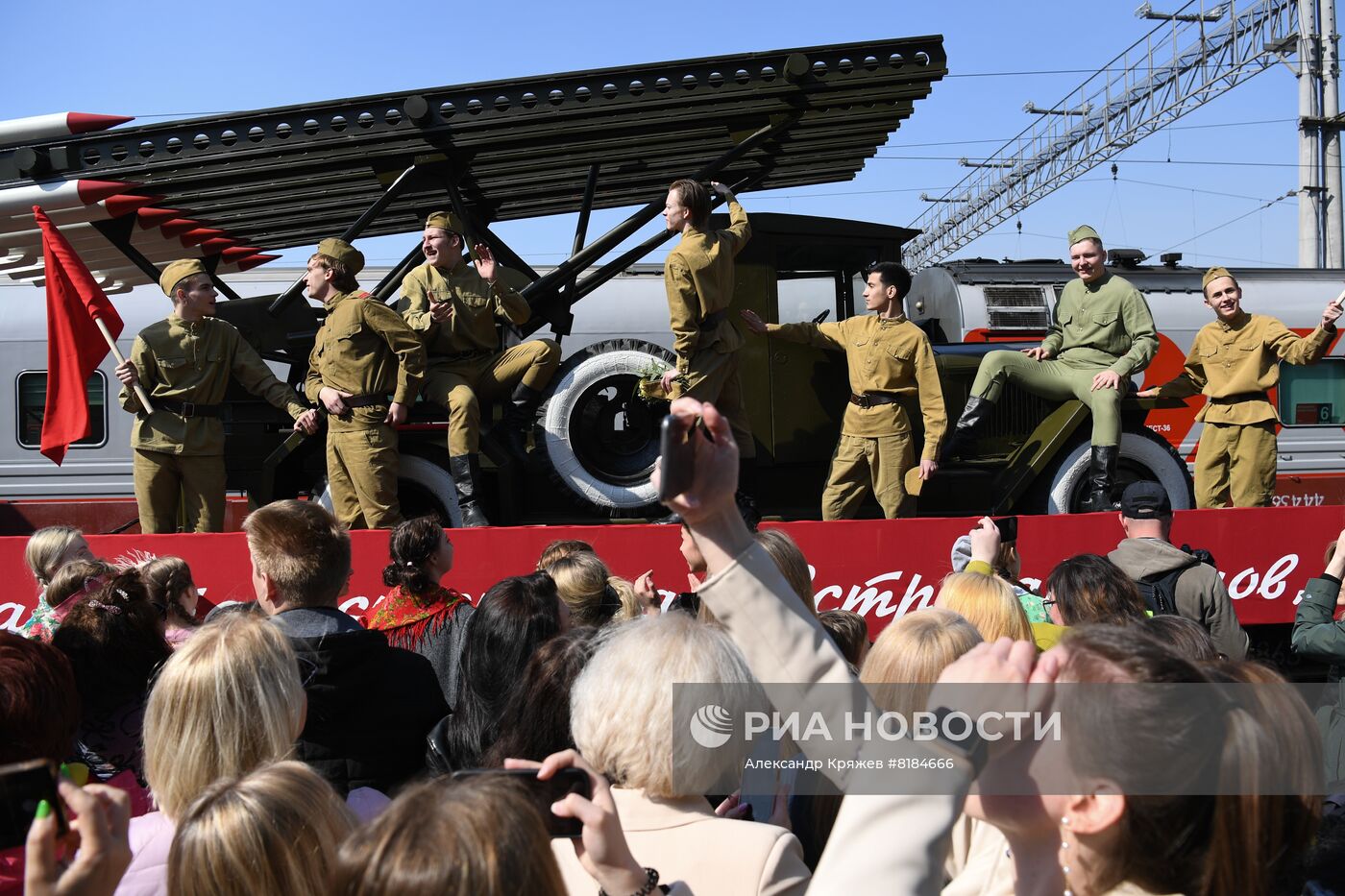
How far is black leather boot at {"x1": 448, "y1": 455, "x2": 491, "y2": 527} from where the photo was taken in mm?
6301

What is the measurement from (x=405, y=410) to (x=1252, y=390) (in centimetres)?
493

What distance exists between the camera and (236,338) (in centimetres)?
668

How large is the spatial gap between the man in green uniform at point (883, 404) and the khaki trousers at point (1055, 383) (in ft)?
1.45

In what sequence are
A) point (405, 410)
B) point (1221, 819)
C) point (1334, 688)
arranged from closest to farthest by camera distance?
1. point (1221, 819)
2. point (1334, 688)
3. point (405, 410)

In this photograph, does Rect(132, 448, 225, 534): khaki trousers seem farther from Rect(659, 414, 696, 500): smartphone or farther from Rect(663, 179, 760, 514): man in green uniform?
Rect(659, 414, 696, 500): smartphone

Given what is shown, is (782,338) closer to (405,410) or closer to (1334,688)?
(405,410)

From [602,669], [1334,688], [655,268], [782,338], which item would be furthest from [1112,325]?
[655,268]

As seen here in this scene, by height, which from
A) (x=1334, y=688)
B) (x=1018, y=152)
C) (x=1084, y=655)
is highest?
(x=1018, y=152)

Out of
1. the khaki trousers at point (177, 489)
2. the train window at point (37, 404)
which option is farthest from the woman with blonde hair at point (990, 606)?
the train window at point (37, 404)

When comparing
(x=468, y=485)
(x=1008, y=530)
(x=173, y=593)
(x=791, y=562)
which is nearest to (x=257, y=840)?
(x=791, y=562)

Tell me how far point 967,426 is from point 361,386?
347 centimetres

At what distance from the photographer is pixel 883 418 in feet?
21.4

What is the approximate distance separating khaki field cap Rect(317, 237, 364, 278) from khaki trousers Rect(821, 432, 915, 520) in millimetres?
2960

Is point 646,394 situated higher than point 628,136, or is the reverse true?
point 628,136
